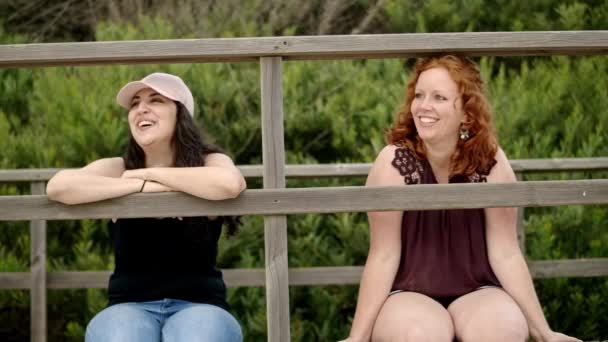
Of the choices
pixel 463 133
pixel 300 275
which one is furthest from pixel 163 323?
pixel 300 275

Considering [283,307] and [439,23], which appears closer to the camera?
[283,307]

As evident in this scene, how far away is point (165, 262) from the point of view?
323 cm

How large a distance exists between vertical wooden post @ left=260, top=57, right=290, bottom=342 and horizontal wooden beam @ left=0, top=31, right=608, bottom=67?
0.23ft

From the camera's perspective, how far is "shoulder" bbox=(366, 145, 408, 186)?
10.6ft

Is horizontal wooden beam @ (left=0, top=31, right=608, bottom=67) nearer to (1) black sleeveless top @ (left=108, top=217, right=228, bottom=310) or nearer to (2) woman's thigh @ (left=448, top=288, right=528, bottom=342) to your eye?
(1) black sleeveless top @ (left=108, top=217, right=228, bottom=310)

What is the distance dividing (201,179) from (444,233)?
2.83 feet

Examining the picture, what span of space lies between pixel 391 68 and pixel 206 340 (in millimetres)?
4093

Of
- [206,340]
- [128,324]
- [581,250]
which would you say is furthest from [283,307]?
[581,250]

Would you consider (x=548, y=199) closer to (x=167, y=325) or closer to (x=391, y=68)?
(x=167, y=325)

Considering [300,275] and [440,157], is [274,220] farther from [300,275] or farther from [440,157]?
[300,275]

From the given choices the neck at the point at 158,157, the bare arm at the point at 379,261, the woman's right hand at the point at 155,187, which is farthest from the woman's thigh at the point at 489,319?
the neck at the point at 158,157

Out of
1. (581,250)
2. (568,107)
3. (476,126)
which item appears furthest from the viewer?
(568,107)

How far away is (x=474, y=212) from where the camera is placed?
3283 mm

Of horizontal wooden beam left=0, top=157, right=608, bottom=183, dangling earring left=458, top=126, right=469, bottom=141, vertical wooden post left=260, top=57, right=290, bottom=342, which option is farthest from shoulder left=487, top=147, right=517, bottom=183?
horizontal wooden beam left=0, top=157, right=608, bottom=183
